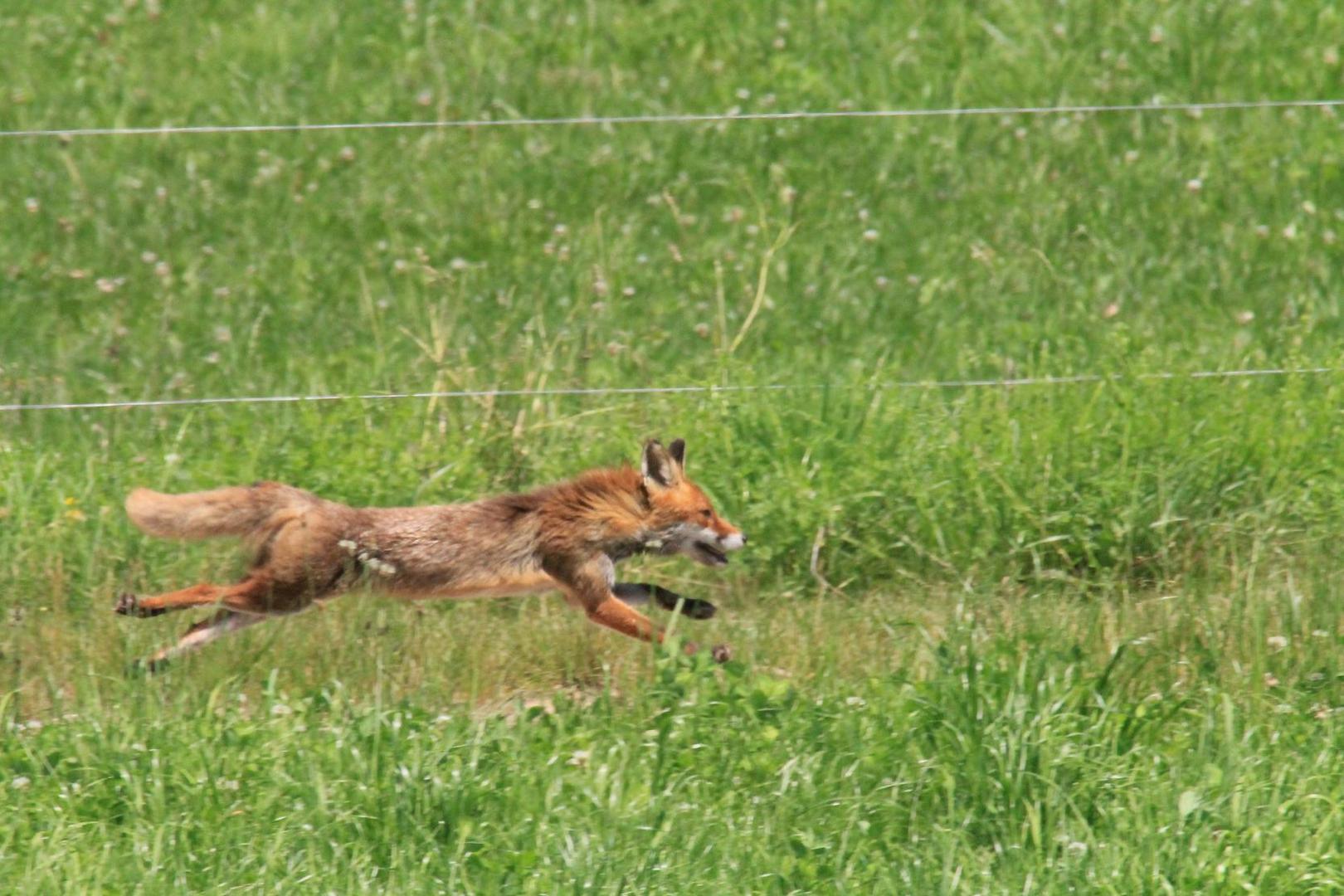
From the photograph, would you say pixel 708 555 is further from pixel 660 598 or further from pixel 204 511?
pixel 204 511

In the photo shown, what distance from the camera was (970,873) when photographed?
477cm

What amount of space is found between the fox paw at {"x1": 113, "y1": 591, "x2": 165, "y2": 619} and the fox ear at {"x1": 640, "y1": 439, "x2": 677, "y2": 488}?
1.64 meters

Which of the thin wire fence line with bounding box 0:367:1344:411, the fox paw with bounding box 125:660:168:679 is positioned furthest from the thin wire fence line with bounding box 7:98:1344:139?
the fox paw with bounding box 125:660:168:679

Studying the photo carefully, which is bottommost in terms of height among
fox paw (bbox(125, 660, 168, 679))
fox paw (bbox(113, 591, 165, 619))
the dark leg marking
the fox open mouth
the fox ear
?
fox paw (bbox(125, 660, 168, 679))

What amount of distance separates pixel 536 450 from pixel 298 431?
3.14ft

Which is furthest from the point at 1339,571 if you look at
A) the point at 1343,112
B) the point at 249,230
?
the point at 249,230

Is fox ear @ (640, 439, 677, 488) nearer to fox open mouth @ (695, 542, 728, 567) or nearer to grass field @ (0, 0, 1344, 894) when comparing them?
fox open mouth @ (695, 542, 728, 567)

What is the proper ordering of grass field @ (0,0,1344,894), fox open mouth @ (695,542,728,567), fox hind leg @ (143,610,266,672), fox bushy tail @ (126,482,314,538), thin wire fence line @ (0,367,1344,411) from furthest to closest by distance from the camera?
1. thin wire fence line @ (0,367,1344,411)
2. fox open mouth @ (695,542,728,567)
3. fox bushy tail @ (126,482,314,538)
4. fox hind leg @ (143,610,266,672)
5. grass field @ (0,0,1344,894)

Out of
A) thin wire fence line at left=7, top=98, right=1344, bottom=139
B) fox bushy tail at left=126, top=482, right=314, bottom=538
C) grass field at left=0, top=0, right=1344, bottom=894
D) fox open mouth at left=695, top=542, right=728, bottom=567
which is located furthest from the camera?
thin wire fence line at left=7, top=98, right=1344, bottom=139

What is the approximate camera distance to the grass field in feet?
16.4

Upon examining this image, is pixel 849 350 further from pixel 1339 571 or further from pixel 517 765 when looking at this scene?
pixel 517 765

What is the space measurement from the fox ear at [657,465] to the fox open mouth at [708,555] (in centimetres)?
24

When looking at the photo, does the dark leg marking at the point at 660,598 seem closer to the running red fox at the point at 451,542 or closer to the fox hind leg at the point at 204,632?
the running red fox at the point at 451,542

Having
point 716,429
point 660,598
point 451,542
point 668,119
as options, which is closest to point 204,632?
point 451,542
